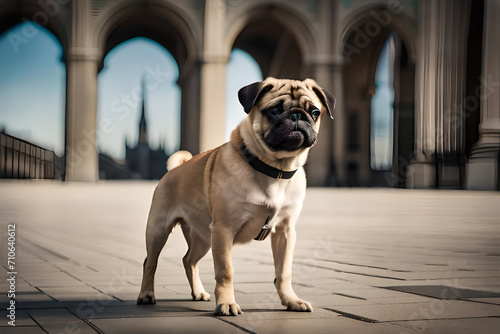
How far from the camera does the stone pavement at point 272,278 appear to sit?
3.43 meters

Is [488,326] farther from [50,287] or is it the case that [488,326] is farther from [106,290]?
[50,287]

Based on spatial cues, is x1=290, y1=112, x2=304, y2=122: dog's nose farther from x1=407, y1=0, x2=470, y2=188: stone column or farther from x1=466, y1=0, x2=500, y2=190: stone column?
x1=407, y1=0, x2=470, y2=188: stone column

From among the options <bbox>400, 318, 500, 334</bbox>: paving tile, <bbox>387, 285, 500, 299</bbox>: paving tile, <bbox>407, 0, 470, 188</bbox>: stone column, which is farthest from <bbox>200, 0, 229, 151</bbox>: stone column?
<bbox>400, 318, 500, 334</bbox>: paving tile

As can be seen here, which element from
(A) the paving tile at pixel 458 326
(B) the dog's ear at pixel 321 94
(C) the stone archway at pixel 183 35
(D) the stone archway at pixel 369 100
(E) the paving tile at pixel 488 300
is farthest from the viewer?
(D) the stone archway at pixel 369 100

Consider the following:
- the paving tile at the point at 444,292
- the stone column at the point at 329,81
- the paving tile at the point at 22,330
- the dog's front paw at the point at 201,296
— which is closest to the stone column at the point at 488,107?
the stone column at the point at 329,81

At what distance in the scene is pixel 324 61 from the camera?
107ft

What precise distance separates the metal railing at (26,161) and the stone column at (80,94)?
1.29m

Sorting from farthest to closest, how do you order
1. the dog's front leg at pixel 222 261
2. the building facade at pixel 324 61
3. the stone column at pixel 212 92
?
the stone column at pixel 212 92 → the building facade at pixel 324 61 → the dog's front leg at pixel 222 261

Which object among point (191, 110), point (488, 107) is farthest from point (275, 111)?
point (191, 110)

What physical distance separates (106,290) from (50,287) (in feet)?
1.26

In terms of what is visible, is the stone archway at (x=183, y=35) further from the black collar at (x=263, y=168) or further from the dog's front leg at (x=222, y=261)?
the dog's front leg at (x=222, y=261)

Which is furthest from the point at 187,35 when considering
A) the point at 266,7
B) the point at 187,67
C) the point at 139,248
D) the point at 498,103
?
the point at 139,248

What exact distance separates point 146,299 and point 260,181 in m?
0.97

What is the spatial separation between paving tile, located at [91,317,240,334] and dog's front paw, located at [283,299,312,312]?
50cm
